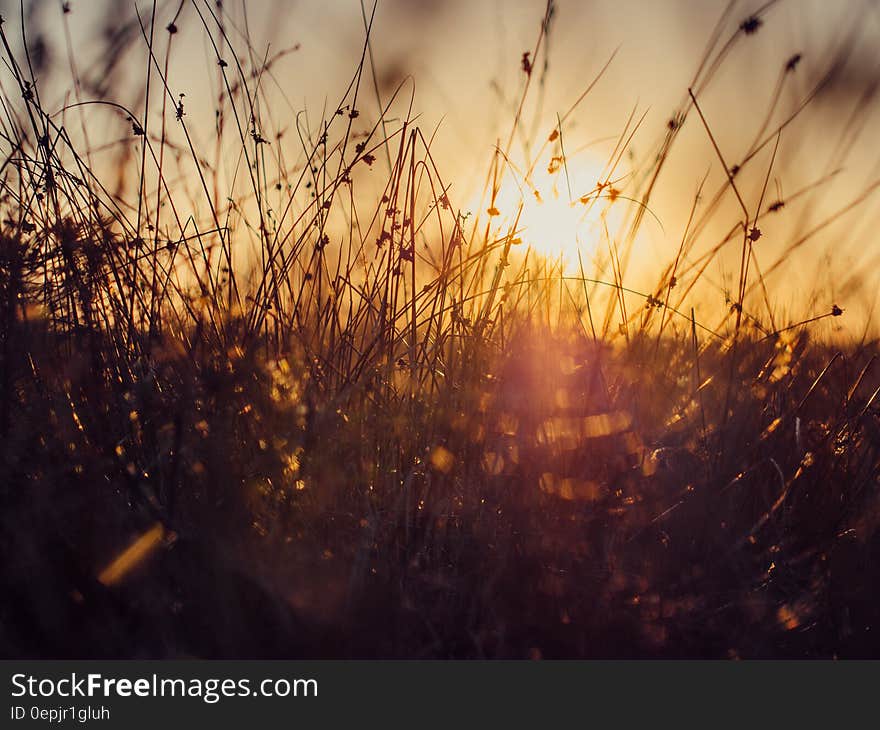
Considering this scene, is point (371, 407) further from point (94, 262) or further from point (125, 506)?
point (94, 262)

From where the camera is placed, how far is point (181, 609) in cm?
96

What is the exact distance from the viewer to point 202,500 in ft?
3.63

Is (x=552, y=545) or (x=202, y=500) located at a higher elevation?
(x=202, y=500)
